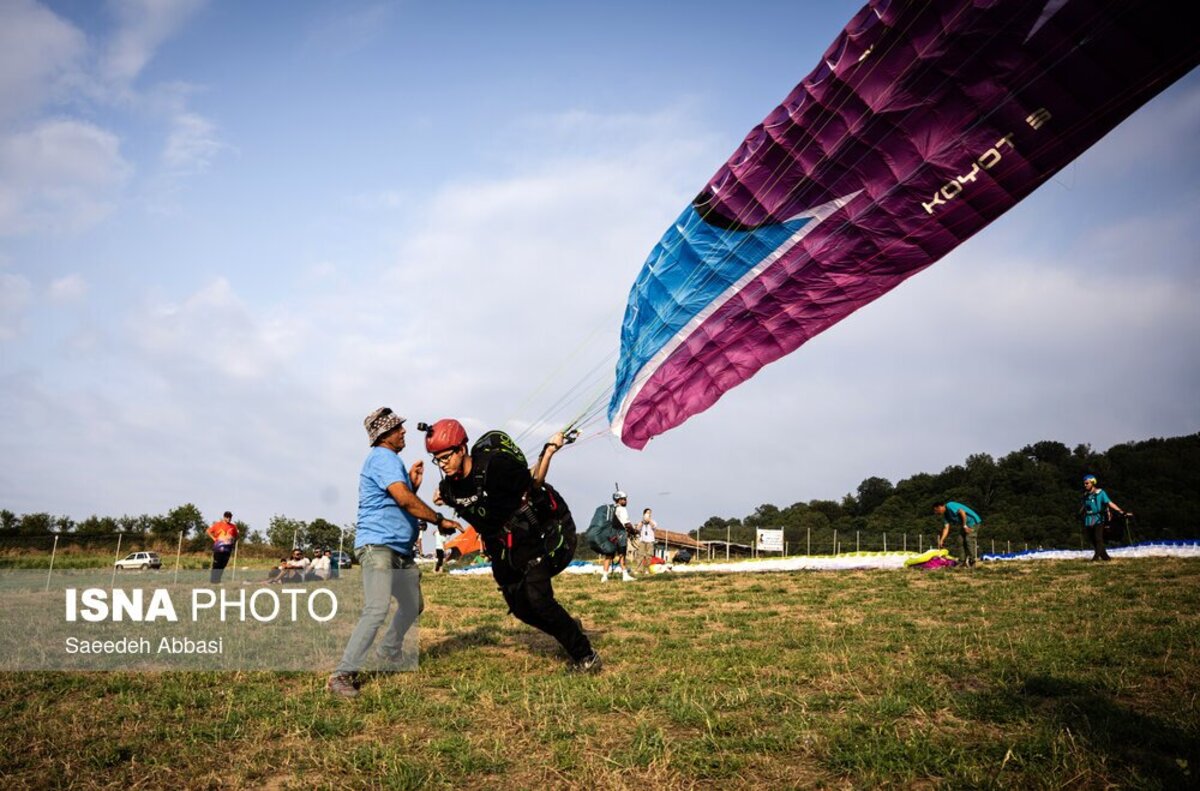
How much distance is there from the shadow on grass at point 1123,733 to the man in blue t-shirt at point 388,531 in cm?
485

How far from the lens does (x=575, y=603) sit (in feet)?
40.9

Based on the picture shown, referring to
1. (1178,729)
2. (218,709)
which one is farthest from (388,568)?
(1178,729)

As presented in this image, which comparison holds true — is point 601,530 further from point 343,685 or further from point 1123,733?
point 1123,733

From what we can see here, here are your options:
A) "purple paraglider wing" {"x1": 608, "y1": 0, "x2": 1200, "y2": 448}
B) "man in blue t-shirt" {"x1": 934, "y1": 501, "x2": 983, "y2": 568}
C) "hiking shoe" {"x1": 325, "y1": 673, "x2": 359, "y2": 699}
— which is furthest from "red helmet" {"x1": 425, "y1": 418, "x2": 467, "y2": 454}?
"man in blue t-shirt" {"x1": 934, "y1": 501, "x2": 983, "y2": 568}

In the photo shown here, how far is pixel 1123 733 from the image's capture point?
4.14 metres

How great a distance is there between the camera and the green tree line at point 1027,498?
68062 mm

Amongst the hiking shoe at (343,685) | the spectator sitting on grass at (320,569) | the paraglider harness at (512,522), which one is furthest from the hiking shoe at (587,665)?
the spectator sitting on grass at (320,569)

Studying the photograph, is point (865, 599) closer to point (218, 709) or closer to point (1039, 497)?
point (218, 709)

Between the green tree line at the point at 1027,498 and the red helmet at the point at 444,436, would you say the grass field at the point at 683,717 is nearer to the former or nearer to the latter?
the red helmet at the point at 444,436

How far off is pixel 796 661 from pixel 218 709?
476 cm

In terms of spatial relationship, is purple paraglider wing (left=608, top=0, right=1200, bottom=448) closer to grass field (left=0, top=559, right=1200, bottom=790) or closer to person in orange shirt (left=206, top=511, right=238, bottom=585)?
grass field (left=0, top=559, right=1200, bottom=790)

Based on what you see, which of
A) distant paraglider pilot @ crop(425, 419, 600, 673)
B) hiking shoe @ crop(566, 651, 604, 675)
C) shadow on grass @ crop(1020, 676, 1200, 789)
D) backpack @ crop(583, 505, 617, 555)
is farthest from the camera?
backpack @ crop(583, 505, 617, 555)

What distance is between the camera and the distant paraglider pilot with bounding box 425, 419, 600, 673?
6098 millimetres

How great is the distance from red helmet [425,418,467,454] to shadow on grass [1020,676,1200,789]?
464 cm
